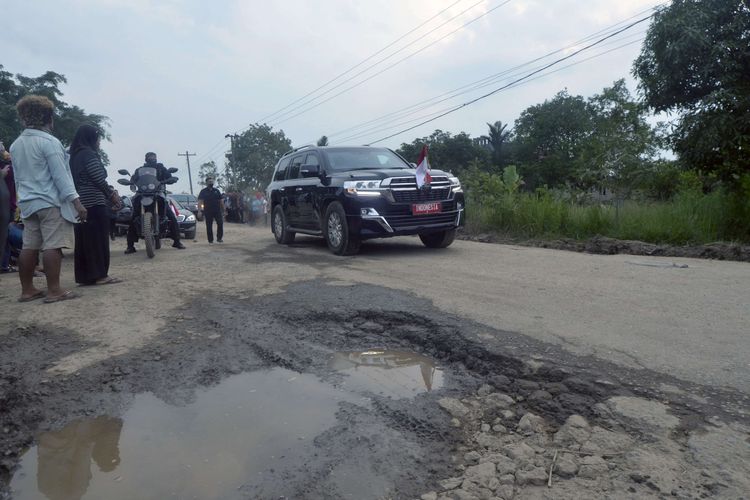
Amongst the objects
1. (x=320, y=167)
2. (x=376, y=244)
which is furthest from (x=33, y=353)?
(x=376, y=244)

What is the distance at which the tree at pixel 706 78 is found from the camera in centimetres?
877

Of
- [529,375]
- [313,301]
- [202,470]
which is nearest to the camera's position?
[202,470]

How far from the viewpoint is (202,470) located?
7.65 ft

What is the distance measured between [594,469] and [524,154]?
59022 mm

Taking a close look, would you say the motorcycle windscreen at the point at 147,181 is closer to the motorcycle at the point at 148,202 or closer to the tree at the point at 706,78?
the motorcycle at the point at 148,202

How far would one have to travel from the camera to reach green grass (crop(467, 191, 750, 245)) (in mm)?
9086

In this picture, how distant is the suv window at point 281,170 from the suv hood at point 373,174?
2.70m

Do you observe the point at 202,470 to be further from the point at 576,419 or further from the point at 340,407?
the point at 576,419

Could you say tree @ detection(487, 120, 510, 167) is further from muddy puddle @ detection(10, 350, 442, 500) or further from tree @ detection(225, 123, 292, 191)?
muddy puddle @ detection(10, 350, 442, 500)

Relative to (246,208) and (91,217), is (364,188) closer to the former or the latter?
(91,217)

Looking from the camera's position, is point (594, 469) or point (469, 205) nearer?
point (594, 469)

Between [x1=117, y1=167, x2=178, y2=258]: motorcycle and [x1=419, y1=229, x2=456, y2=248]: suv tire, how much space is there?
4.49m

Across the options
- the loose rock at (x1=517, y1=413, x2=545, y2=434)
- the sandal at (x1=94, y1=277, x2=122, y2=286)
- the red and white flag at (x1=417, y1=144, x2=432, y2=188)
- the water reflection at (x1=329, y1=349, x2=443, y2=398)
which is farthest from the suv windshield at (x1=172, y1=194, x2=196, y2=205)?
the loose rock at (x1=517, y1=413, x2=545, y2=434)

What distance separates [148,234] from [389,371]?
→ 22.7 ft
